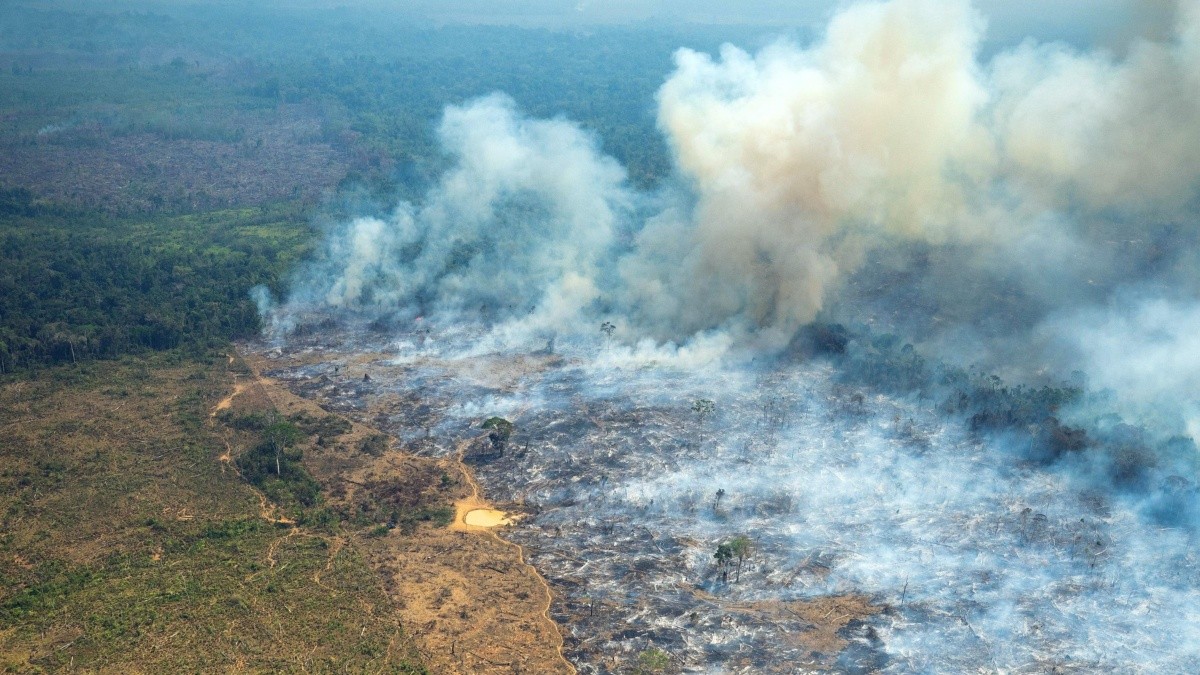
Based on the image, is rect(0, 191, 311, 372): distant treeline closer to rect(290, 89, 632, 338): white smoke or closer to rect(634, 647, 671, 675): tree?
rect(290, 89, 632, 338): white smoke

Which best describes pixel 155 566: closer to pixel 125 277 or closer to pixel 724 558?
pixel 724 558

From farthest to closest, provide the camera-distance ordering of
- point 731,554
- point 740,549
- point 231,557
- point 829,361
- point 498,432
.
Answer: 1. point 829,361
2. point 498,432
3. point 231,557
4. point 740,549
5. point 731,554

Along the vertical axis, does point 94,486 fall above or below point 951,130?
below

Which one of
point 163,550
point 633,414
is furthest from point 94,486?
point 633,414

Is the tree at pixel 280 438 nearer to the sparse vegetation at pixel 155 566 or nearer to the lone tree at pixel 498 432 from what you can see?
the sparse vegetation at pixel 155 566

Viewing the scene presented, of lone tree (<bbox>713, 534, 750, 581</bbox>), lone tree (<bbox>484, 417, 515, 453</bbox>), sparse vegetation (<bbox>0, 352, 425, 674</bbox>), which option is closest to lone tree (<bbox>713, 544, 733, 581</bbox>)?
lone tree (<bbox>713, 534, 750, 581</bbox>)

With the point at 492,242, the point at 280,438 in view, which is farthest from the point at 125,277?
the point at 280,438

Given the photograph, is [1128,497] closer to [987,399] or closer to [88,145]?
[987,399]
